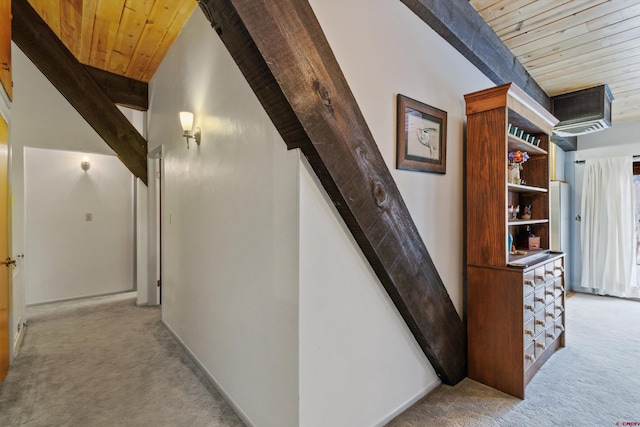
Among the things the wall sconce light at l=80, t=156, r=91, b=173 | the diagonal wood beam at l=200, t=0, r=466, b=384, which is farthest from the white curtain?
the wall sconce light at l=80, t=156, r=91, b=173

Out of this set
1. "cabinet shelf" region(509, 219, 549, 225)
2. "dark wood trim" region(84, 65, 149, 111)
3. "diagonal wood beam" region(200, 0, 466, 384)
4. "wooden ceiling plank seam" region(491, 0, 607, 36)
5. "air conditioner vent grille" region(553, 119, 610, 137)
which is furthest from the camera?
"dark wood trim" region(84, 65, 149, 111)

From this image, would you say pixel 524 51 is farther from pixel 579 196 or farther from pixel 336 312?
pixel 579 196

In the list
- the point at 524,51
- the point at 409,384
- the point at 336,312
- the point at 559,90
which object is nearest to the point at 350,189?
the point at 336,312

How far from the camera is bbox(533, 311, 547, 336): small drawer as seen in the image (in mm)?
2123

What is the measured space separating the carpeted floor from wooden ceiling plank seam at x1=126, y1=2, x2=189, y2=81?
2835 mm

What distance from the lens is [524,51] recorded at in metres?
2.65

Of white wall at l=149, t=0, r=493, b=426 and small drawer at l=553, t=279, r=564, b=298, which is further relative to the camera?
small drawer at l=553, t=279, r=564, b=298

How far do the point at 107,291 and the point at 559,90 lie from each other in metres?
6.39

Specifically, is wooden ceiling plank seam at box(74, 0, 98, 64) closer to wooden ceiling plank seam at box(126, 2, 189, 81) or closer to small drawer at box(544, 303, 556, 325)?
wooden ceiling plank seam at box(126, 2, 189, 81)

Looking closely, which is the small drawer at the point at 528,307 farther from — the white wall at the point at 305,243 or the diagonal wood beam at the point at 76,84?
the diagonal wood beam at the point at 76,84

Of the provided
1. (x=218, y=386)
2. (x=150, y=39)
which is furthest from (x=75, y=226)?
(x=218, y=386)

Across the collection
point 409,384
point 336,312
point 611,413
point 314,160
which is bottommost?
point 611,413

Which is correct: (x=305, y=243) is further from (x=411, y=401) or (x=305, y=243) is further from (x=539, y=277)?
(x=539, y=277)

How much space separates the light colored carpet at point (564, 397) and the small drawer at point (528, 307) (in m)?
0.51
